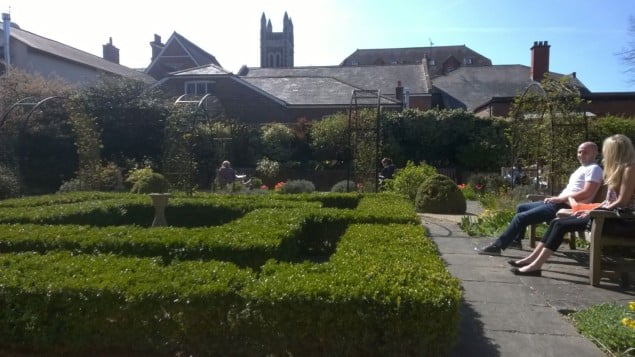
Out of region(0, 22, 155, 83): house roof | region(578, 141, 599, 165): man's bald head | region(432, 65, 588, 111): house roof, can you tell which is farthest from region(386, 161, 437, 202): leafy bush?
region(432, 65, 588, 111): house roof

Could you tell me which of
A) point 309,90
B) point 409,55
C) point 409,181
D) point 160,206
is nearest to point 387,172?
point 409,181

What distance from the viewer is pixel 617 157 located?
470cm

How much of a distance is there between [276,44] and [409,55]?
1765 centimetres

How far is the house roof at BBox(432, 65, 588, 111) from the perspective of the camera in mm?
34062

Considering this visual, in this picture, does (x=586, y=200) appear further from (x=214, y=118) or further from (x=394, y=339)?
(x=214, y=118)

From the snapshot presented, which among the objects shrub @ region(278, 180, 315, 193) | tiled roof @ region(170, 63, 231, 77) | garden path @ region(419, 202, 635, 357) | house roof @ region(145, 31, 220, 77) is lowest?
garden path @ region(419, 202, 635, 357)

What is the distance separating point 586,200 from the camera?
5.30m

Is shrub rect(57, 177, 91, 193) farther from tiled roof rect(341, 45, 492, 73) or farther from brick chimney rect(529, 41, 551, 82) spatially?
tiled roof rect(341, 45, 492, 73)

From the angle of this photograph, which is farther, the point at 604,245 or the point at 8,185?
the point at 8,185

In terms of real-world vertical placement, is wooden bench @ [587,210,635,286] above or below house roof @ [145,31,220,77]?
below

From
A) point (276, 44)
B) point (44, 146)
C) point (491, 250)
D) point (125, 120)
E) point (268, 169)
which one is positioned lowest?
point (491, 250)

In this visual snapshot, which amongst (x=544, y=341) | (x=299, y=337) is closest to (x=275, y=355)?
(x=299, y=337)

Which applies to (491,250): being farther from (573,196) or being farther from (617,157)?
(617,157)

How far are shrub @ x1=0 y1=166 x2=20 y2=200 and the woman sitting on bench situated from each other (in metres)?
12.3
